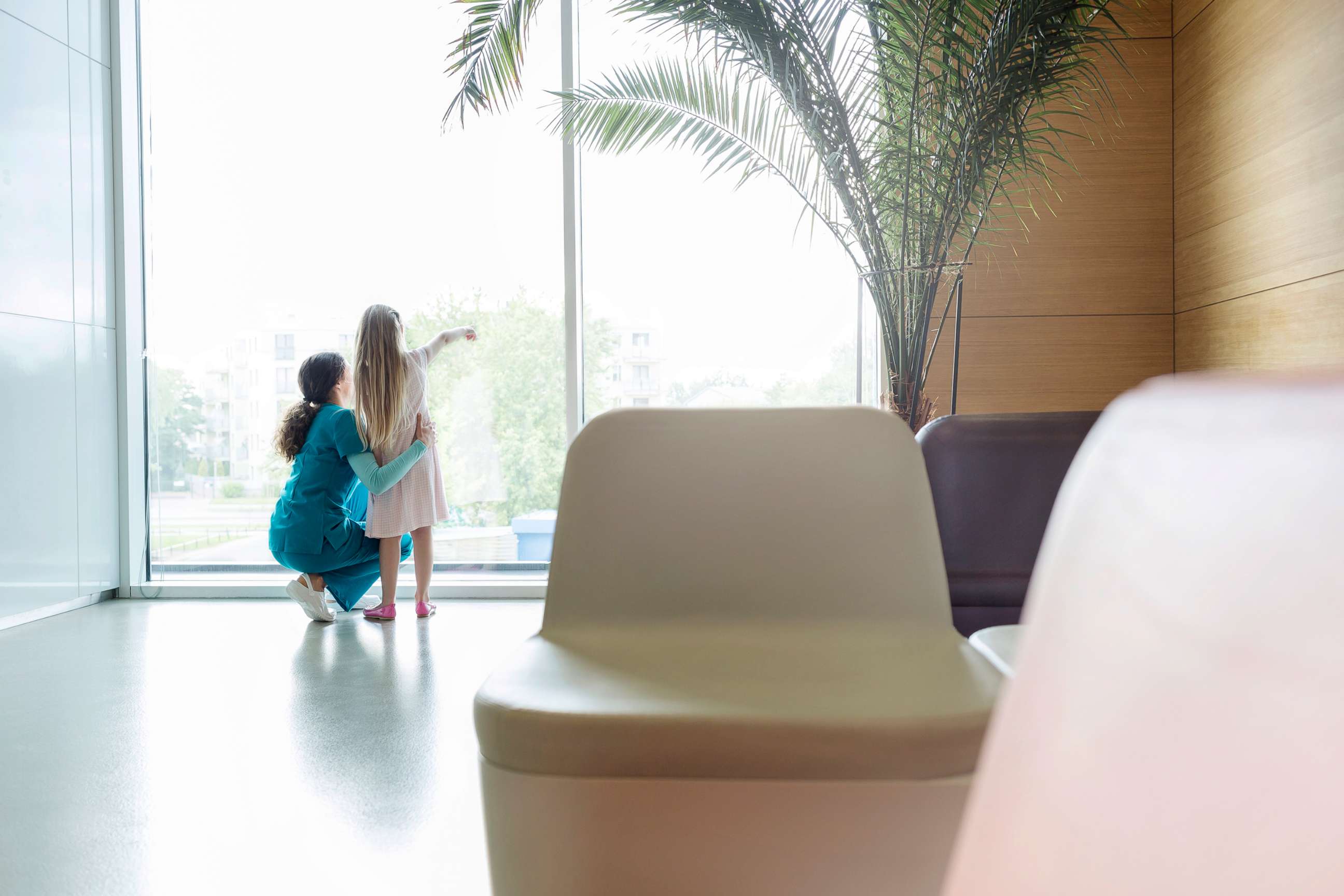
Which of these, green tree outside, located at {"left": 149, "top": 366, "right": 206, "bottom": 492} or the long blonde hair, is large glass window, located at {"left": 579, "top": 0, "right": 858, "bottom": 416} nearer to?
the long blonde hair

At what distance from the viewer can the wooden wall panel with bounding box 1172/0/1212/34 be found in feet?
12.1

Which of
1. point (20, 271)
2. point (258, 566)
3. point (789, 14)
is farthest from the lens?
point (258, 566)

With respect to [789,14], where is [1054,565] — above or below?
below

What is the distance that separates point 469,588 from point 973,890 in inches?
173

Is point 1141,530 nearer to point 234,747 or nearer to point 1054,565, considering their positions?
point 1054,565

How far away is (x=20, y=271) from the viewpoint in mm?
3953

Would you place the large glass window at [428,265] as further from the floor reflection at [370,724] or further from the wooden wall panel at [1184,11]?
the wooden wall panel at [1184,11]

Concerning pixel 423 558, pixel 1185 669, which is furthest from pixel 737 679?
pixel 423 558

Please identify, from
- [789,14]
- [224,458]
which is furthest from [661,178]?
[224,458]

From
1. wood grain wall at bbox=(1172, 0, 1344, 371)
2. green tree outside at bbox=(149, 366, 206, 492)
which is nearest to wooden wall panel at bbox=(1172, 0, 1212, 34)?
wood grain wall at bbox=(1172, 0, 1344, 371)

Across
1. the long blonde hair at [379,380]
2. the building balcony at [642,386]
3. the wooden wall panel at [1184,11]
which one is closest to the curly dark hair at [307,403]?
the long blonde hair at [379,380]

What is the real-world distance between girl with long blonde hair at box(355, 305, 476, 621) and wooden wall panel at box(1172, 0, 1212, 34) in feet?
11.5

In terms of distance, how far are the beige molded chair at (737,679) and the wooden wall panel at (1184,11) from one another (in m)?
3.16

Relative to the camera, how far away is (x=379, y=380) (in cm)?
396
